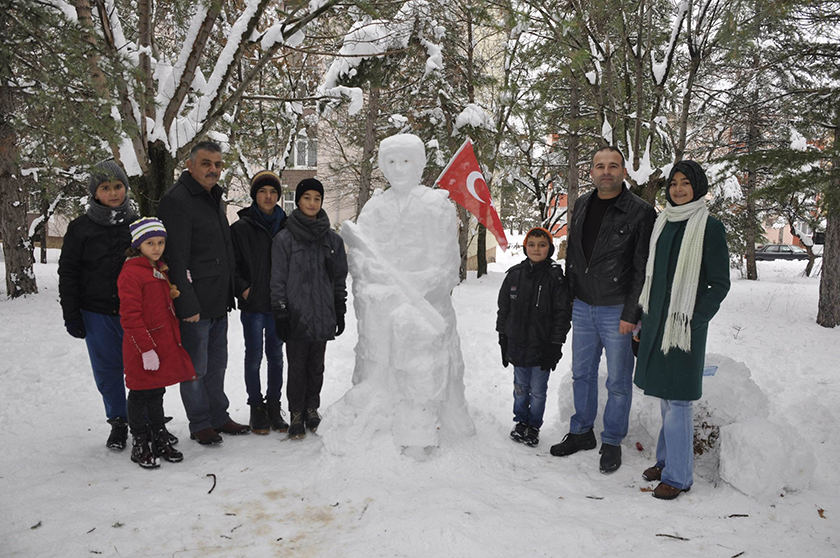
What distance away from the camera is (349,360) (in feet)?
22.1

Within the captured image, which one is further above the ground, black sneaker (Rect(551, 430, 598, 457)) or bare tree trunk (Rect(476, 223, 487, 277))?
bare tree trunk (Rect(476, 223, 487, 277))

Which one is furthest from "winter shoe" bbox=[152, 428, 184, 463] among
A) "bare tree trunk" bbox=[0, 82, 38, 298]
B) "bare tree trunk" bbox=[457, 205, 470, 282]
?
"bare tree trunk" bbox=[457, 205, 470, 282]

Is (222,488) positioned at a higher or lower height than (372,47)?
lower

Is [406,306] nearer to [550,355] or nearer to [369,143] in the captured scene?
[550,355]

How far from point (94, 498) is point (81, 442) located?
1160 mm

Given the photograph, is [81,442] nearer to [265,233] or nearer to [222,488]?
[222,488]

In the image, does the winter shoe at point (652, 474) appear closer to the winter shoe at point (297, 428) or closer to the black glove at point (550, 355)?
the black glove at point (550, 355)

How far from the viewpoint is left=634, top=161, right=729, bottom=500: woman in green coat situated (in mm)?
3047

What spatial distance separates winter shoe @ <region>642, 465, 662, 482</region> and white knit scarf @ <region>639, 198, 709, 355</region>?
2.94 feet

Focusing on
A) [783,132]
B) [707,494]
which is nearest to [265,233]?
[707,494]

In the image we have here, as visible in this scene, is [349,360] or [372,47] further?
[372,47]

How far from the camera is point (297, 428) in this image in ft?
13.0

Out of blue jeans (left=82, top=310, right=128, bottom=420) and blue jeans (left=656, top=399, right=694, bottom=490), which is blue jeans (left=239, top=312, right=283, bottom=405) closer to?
blue jeans (left=82, top=310, right=128, bottom=420)

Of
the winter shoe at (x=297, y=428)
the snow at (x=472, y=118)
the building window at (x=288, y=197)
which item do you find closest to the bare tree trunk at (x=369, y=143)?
the building window at (x=288, y=197)
